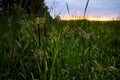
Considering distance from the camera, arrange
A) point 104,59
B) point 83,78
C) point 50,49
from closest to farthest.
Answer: point 83,78, point 50,49, point 104,59

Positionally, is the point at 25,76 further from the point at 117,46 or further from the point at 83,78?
the point at 117,46

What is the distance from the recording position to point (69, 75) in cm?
308

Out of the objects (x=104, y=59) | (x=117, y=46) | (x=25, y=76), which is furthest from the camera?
(x=117, y=46)

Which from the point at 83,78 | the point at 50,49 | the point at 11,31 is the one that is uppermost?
the point at 11,31

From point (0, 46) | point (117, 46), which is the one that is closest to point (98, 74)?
point (0, 46)

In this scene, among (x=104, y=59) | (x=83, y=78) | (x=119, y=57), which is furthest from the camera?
(x=119, y=57)

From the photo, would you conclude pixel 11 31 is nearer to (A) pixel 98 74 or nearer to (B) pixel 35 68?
(B) pixel 35 68

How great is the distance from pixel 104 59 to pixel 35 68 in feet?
4.28

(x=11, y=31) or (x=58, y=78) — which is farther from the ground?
(x=11, y=31)

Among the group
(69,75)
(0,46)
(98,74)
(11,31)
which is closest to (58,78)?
(69,75)

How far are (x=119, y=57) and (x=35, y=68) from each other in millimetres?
1733

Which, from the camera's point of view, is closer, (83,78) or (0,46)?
(83,78)

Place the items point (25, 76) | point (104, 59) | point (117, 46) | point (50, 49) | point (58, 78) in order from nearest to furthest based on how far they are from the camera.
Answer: point (58, 78) < point (25, 76) < point (50, 49) < point (104, 59) < point (117, 46)

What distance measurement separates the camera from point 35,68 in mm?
3033
